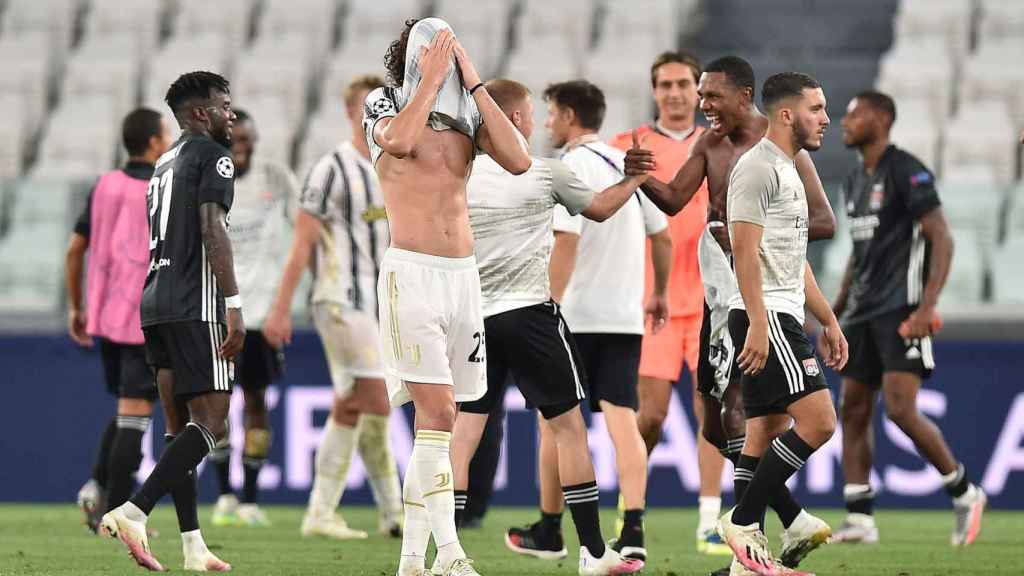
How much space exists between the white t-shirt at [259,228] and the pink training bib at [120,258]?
0.91m

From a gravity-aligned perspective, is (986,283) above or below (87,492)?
above

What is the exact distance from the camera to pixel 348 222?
27.9 ft

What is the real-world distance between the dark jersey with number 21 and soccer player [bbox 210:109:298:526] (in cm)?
269

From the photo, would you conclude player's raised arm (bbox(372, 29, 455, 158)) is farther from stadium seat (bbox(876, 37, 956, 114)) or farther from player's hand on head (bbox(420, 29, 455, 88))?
stadium seat (bbox(876, 37, 956, 114))

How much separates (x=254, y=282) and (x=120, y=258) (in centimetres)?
108

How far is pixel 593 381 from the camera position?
7141mm

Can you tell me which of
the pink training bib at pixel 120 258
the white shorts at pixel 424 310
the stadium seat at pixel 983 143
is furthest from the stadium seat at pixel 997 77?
the white shorts at pixel 424 310

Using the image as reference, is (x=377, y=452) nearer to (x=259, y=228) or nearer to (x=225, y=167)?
(x=259, y=228)

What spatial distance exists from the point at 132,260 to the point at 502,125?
3.23 m

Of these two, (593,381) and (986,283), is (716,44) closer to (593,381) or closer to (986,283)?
(986,283)

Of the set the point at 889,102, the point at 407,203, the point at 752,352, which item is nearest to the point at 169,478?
the point at 407,203

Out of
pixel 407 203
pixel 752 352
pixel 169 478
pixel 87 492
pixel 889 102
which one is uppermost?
pixel 889 102

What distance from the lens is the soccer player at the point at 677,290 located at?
7.68 meters

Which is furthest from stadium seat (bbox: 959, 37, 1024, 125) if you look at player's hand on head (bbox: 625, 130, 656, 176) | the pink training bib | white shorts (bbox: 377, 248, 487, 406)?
white shorts (bbox: 377, 248, 487, 406)
